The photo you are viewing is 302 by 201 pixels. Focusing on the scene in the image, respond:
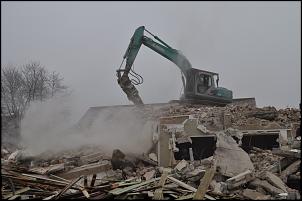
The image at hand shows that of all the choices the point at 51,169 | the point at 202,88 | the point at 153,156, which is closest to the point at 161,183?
the point at 51,169

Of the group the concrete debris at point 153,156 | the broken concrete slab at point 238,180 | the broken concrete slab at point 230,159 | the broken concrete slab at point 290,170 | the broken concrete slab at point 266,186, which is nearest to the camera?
the broken concrete slab at point 266,186

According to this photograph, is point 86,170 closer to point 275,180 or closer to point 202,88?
point 275,180

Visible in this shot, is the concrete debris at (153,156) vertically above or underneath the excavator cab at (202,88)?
underneath

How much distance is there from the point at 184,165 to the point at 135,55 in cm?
634

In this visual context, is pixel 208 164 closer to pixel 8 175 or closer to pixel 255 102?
pixel 8 175

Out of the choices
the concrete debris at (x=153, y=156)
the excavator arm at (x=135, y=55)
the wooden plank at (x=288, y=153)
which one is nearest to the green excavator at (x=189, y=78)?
the excavator arm at (x=135, y=55)

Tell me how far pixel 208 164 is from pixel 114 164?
3054 millimetres

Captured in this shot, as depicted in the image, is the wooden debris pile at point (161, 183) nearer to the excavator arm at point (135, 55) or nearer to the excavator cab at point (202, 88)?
the excavator arm at point (135, 55)

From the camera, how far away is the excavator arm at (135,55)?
624 inches

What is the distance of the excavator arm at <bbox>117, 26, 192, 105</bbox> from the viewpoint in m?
15.9

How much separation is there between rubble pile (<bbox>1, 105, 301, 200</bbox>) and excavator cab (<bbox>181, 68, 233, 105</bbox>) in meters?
0.86

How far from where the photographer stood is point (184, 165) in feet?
37.1

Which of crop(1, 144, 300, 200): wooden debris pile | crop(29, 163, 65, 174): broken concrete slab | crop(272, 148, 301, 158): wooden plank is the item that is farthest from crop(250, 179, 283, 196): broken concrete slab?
crop(29, 163, 65, 174): broken concrete slab

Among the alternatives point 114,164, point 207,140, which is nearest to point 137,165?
point 114,164
